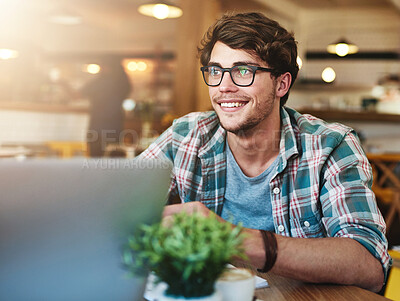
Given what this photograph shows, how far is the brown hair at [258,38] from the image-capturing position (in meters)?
1.40

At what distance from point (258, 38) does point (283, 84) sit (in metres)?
0.22

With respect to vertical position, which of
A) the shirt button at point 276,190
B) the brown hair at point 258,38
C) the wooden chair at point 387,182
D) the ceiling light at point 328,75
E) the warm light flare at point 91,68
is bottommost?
the wooden chair at point 387,182

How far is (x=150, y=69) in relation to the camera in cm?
1031

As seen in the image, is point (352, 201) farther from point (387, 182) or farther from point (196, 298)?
point (387, 182)

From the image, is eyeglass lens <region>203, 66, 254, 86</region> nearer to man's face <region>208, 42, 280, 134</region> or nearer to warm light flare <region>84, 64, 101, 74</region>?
man's face <region>208, 42, 280, 134</region>

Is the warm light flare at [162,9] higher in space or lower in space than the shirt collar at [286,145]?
higher

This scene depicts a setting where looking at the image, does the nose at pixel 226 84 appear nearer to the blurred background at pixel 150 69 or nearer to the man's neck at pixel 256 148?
the man's neck at pixel 256 148

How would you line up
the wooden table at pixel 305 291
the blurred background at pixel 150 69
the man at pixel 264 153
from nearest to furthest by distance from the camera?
the wooden table at pixel 305 291 < the man at pixel 264 153 < the blurred background at pixel 150 69

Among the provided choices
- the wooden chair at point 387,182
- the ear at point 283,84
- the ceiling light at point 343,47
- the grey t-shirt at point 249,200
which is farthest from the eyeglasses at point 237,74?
the ceiling light at point 343,47

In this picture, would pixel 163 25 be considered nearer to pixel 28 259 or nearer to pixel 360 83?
pixel 360 83

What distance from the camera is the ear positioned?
1.53 m

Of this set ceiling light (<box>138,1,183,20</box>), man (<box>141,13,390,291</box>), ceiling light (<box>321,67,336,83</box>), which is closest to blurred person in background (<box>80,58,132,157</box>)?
ceiling light (<box>138,1,183,20</box>)

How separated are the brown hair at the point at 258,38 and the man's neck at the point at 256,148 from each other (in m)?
0.19

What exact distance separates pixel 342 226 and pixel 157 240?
2.40 feet
